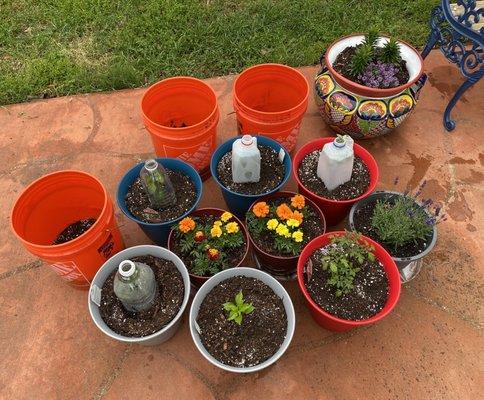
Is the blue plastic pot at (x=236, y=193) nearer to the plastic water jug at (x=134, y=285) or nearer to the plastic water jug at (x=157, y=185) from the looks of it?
the plastic water jug at (x=157, y=185)

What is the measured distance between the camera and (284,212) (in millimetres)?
1965

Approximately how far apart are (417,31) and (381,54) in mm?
1043

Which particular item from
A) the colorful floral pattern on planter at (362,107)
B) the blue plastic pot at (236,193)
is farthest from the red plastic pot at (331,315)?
the colorful floral pattern on planter at (362,107)

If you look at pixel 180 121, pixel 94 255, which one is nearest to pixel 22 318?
pixel 94 255

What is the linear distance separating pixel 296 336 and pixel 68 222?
1386 millimetres

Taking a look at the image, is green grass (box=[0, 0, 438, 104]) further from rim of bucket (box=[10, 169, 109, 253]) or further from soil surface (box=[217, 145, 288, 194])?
rim of bucket (box=[10, 169, 109, 253])

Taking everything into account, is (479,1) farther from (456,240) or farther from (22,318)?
(22,318)

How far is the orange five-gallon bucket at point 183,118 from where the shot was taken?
2.24m

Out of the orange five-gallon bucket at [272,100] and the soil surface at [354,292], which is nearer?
the soil surface at [354,292]

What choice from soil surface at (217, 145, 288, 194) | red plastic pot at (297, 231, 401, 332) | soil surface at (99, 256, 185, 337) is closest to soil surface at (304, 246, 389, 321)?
red plastic pot at (297, 231, 401, 332)

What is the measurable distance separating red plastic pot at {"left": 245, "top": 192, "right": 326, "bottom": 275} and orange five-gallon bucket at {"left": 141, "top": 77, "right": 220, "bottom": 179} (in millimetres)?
501

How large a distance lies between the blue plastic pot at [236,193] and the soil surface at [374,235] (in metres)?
0.43

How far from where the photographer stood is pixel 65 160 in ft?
8.75

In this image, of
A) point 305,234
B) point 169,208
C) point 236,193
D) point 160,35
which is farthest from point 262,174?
point 160,35
